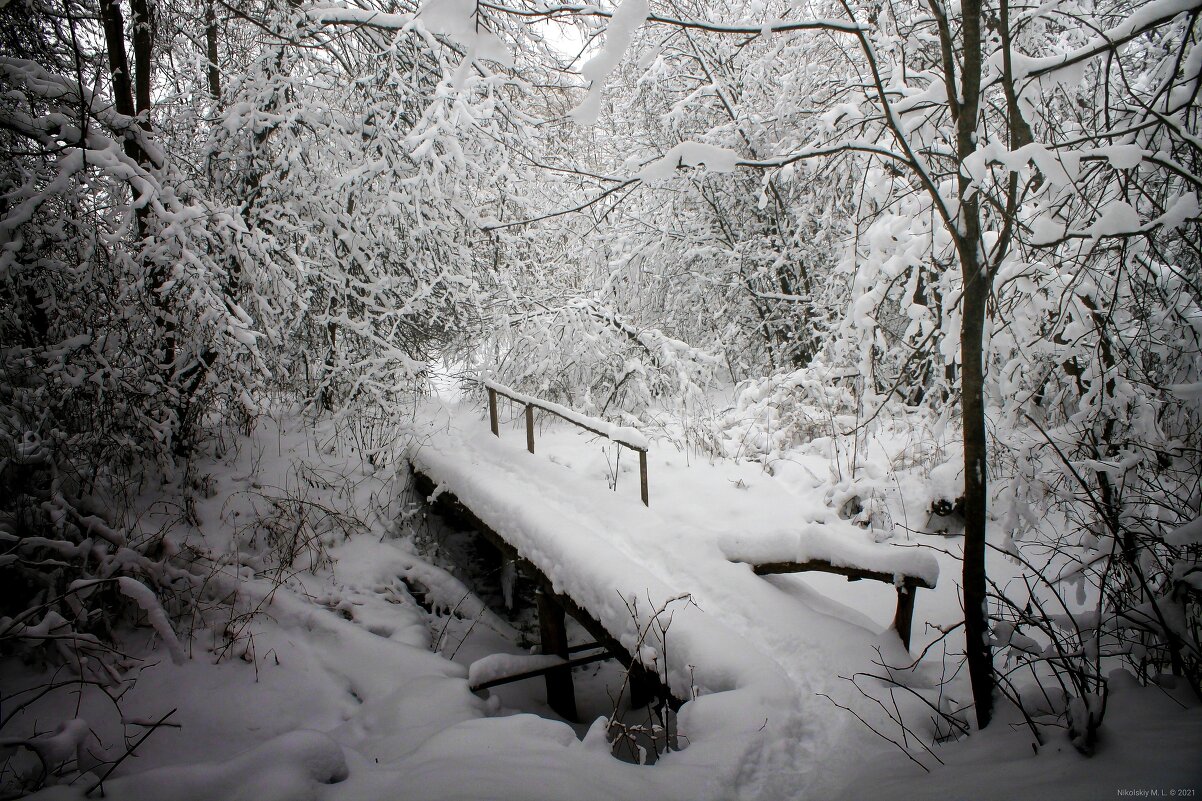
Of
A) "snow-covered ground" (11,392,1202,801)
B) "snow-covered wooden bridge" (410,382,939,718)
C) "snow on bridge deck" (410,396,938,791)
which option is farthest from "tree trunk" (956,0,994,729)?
"snow-covered wooden bridge" (410,382,939,718)

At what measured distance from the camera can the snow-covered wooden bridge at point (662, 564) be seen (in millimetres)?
3301

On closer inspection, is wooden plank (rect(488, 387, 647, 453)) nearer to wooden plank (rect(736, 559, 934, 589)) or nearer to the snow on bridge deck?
the snow on bridge deck

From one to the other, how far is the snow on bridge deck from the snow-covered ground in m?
0.02

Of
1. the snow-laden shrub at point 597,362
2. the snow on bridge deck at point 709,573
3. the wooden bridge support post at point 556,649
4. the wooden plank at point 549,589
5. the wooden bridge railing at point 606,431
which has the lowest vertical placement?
the wooden bridge support post at point 556,649

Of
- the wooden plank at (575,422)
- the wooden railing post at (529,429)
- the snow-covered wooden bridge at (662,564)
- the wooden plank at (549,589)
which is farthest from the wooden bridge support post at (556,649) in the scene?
the wooden railing post at (529,429)

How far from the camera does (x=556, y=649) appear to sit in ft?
16.6

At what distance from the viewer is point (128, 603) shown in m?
3.88

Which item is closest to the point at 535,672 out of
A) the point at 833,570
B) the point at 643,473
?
Answer: the point at 643,473

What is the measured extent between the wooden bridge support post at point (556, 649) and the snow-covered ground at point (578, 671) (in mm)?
150

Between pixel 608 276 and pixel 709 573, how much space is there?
886 cm

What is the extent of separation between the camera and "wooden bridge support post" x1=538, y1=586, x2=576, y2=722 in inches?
199

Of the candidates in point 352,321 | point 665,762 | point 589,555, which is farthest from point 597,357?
point 665,762

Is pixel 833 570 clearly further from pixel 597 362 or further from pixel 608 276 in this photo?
pixel 608 276

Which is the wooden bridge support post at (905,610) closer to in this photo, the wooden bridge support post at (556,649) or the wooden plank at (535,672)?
the wooden plank at (535,672)
